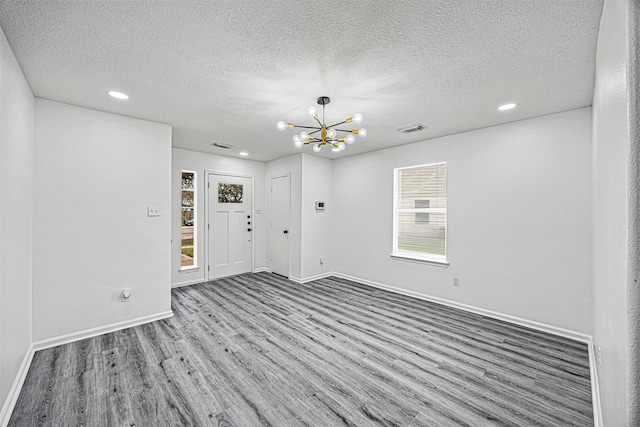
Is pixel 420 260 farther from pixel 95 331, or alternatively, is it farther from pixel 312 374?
pixel 95 331

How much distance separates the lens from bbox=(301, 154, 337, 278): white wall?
5.32 meters

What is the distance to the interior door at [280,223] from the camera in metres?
5.65

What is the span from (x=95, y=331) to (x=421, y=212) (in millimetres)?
4674

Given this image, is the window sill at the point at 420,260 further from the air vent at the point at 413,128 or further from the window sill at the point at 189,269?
the window sill at the point at 189,269

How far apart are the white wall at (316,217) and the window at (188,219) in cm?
211

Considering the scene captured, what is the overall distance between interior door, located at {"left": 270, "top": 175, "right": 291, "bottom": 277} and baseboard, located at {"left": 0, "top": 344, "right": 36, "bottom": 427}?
3733 mm

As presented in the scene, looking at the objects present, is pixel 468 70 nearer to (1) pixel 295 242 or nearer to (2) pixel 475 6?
(2) pixel 475 6

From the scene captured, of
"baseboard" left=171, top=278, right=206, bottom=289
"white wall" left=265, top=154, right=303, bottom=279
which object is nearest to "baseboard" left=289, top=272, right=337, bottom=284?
"white wall" left=265, top=154, right=303, bottom=279

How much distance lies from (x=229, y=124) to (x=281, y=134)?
78 centimetres

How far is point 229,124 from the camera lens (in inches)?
142

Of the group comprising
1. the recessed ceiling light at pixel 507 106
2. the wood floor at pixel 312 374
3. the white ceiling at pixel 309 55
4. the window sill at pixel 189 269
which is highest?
the white ceiling at pixel 309 55

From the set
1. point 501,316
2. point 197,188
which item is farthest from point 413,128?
point 197,188

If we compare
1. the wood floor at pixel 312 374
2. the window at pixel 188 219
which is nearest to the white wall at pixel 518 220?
the wood floor at pixel 312 374

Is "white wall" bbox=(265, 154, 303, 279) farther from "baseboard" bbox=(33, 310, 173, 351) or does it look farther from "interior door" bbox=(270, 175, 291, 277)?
"baseboard" bbox=(33, 310, 173, 351)
